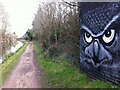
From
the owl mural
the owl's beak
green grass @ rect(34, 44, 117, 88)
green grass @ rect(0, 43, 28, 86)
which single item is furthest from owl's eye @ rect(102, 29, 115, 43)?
green grass @ rect(0, 43, 28, 86)

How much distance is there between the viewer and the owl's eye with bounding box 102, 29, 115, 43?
1383 centimetres

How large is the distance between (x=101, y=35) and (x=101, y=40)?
298 millimetres

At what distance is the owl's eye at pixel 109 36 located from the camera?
544 inches

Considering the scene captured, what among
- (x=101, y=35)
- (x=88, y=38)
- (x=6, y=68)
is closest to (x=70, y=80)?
(x=88, y=38)

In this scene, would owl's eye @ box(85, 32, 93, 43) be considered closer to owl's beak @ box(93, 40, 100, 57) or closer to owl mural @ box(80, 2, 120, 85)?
owl mural @ box(80, 2, 120, 85)

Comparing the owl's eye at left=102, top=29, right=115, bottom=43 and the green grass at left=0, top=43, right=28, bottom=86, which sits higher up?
the owl's eye at left=102, top=29, right=115, bottom=43

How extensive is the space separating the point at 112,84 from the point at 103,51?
2.19 m

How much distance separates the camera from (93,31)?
1620 cm

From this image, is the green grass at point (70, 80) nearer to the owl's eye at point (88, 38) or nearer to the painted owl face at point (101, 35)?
the painted owl face at point (101, 35)

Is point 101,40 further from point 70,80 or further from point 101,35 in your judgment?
point 70,80

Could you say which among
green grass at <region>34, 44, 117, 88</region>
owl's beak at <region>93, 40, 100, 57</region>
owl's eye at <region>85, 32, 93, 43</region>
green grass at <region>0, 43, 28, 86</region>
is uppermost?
owl's eye at <region>85, 32, 93, 43</region>

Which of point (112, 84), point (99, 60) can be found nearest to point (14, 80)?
point (99, 60)

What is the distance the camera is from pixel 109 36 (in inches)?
557

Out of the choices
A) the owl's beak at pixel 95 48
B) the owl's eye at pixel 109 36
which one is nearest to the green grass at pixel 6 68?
the owl's beak at pixel 95 48
